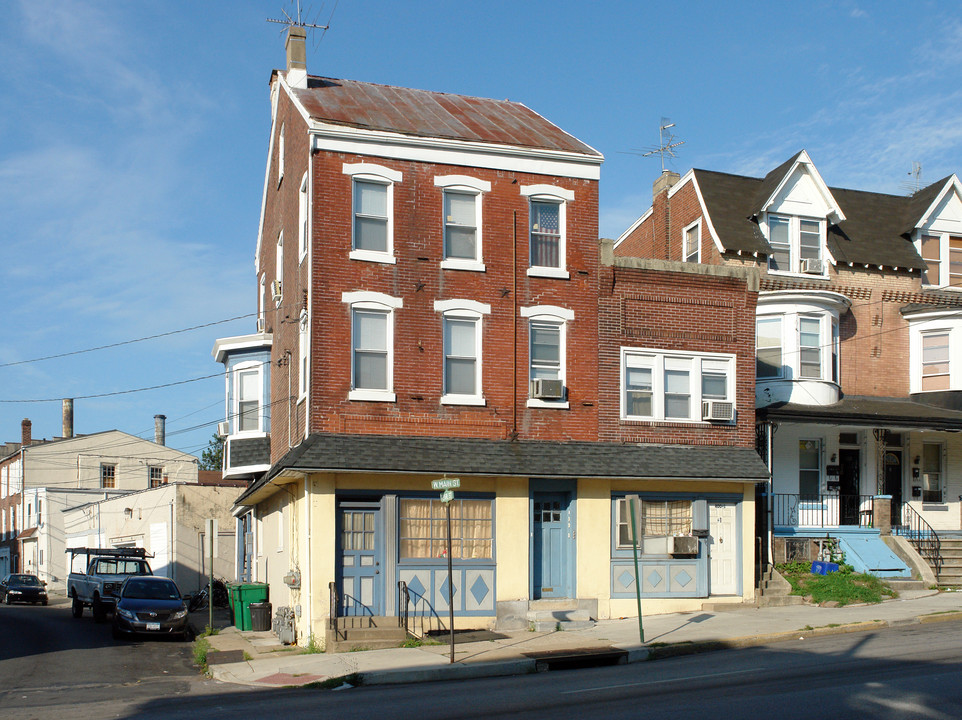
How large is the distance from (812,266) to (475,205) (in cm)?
1223

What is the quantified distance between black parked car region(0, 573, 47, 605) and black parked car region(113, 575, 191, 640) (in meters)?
23.3

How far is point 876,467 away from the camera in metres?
28.8

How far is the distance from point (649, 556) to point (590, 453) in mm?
2647

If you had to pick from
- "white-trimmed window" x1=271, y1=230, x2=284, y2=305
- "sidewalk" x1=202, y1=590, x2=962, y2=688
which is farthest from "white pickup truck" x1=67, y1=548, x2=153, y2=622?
"white-trimmed window" x1=271, y1=230, x2=284, y2=305

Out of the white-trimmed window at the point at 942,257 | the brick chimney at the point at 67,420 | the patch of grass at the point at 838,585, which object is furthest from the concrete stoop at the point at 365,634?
the brick chimney at the point at 67,420

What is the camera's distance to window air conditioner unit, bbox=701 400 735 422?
23094 millimetres

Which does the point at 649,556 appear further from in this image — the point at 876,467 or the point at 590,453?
the point at 876,467

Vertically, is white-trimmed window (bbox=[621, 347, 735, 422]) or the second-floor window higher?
white-trimmed window (bbox=[621, 347, 735, 422])

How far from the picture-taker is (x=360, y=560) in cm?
1992

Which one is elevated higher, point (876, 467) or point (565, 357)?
point (565, 357)

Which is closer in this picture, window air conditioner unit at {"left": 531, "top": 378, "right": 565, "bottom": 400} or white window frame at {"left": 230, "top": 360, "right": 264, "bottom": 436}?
window air conditioner unit at {"left": 531, "top": 378, "right": 565, "bottom": 400}

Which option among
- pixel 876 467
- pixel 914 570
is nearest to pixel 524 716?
pixel 914 570

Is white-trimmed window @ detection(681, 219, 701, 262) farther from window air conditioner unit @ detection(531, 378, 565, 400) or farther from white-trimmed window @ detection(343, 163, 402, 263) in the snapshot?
white-trimmed window @ detection(343, 163, 402, 263)

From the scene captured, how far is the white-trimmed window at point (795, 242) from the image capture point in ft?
97.6
